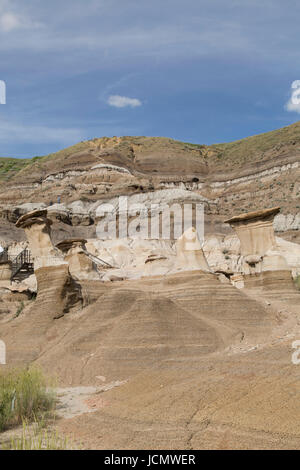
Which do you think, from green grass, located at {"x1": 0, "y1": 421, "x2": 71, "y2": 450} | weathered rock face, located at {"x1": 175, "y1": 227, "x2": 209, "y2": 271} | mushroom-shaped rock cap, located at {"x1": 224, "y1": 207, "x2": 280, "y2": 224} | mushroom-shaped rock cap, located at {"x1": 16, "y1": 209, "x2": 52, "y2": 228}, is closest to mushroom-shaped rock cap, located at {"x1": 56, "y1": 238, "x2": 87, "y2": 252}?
mushroom-shaped rock cap, located at {"x1": 16, "y1": 209, "x2": 52, "y2": 228}

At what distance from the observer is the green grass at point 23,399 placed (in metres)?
7.25

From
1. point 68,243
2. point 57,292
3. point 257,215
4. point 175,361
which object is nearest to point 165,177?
point 68,243

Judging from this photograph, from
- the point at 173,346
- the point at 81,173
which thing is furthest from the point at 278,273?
the point at 81,173

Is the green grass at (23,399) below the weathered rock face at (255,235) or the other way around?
below

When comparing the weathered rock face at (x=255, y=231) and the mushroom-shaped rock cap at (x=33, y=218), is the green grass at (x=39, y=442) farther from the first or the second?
the weathered rock face at (x=255, y=231)

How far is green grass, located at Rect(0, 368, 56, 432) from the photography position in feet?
23.8

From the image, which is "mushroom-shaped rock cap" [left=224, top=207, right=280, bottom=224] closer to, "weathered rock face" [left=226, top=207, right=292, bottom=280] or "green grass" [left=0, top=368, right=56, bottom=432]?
"weathered rock face" [left=226, top=207, right=292, bottom=280]

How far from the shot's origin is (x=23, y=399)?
7707mm

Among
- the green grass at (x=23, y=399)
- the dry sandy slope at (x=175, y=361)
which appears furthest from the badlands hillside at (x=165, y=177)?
the green grass at (x=23, y=399)

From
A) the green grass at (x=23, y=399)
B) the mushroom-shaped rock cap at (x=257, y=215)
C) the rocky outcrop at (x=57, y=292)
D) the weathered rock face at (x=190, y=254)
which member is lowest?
the green grass at (x=23, y=399)

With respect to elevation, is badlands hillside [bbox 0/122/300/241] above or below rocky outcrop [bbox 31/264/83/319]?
above

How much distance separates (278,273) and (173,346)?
8073mm
